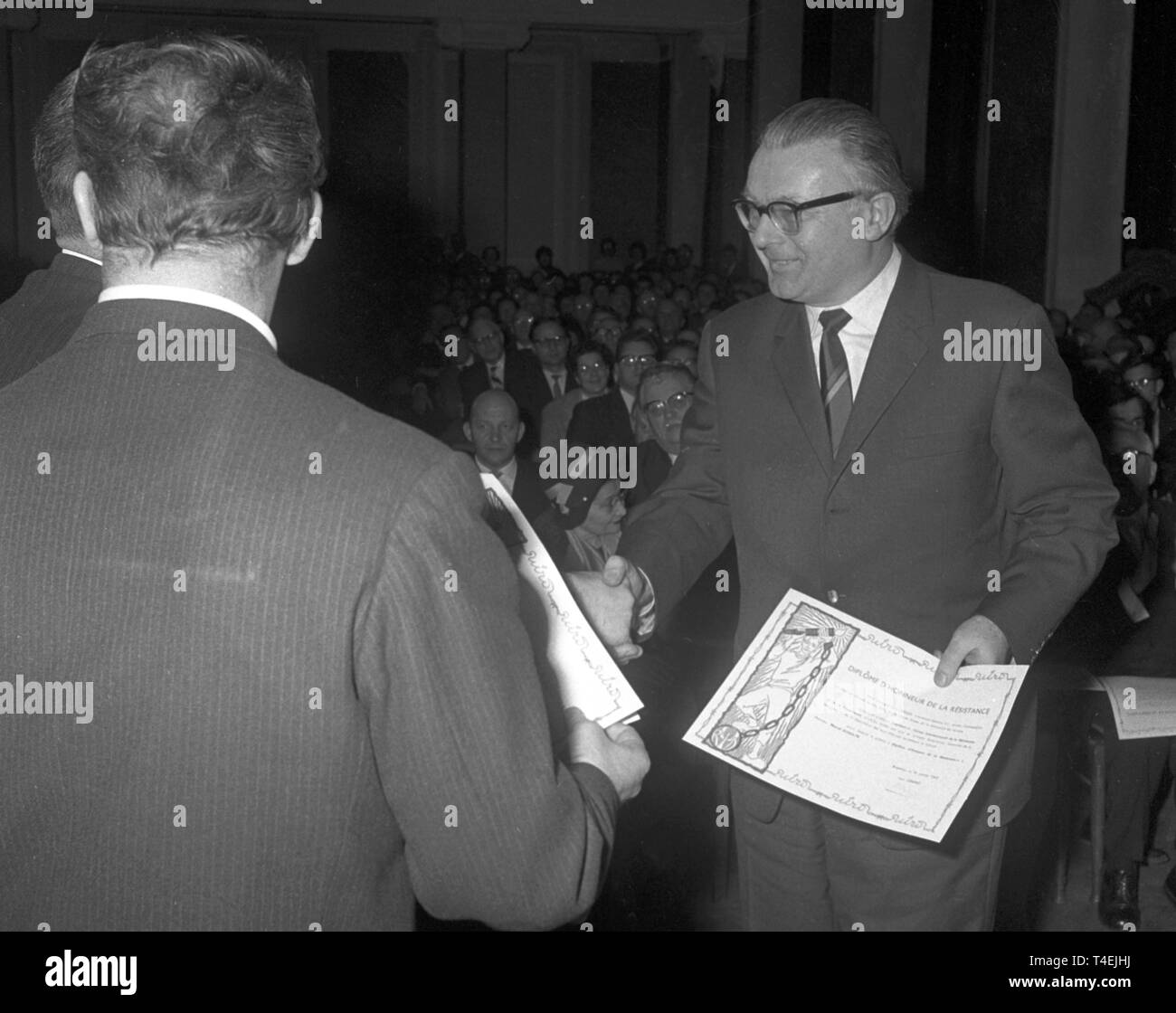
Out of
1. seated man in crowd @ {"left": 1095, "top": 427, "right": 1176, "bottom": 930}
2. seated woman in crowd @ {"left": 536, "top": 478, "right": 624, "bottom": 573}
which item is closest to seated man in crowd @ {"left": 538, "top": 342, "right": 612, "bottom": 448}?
seated woman in crowd @ {"left": 536, "top": 478, "right": 624, "bottom": 573}

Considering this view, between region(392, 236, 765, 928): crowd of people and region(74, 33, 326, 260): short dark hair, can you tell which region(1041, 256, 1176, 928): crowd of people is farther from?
region(74, 33, 326, 260): short dark hair

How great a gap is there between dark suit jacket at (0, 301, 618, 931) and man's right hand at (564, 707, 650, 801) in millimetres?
176

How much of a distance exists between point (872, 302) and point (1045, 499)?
1.41 ft

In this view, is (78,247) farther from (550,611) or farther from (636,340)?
(636,340)

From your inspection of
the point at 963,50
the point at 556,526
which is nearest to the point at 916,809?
the point at 556,526

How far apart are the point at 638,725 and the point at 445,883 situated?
8.04 ft

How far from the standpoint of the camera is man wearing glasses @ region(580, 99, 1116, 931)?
6.82 ft

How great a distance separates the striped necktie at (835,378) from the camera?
220 cm

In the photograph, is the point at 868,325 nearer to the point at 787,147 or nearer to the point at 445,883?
the point at 787,147

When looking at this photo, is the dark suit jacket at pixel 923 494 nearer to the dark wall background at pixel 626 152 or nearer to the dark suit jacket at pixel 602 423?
the dark suit jacket at pixel 602 423

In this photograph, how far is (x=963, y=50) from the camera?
9367 millimetres

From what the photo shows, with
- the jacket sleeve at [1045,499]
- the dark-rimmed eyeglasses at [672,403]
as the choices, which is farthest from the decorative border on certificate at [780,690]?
the dark-rimmed eyeglasses at [672,403]

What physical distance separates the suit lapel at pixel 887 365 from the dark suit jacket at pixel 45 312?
46.2 inches

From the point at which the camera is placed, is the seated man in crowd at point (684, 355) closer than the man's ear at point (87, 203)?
No
